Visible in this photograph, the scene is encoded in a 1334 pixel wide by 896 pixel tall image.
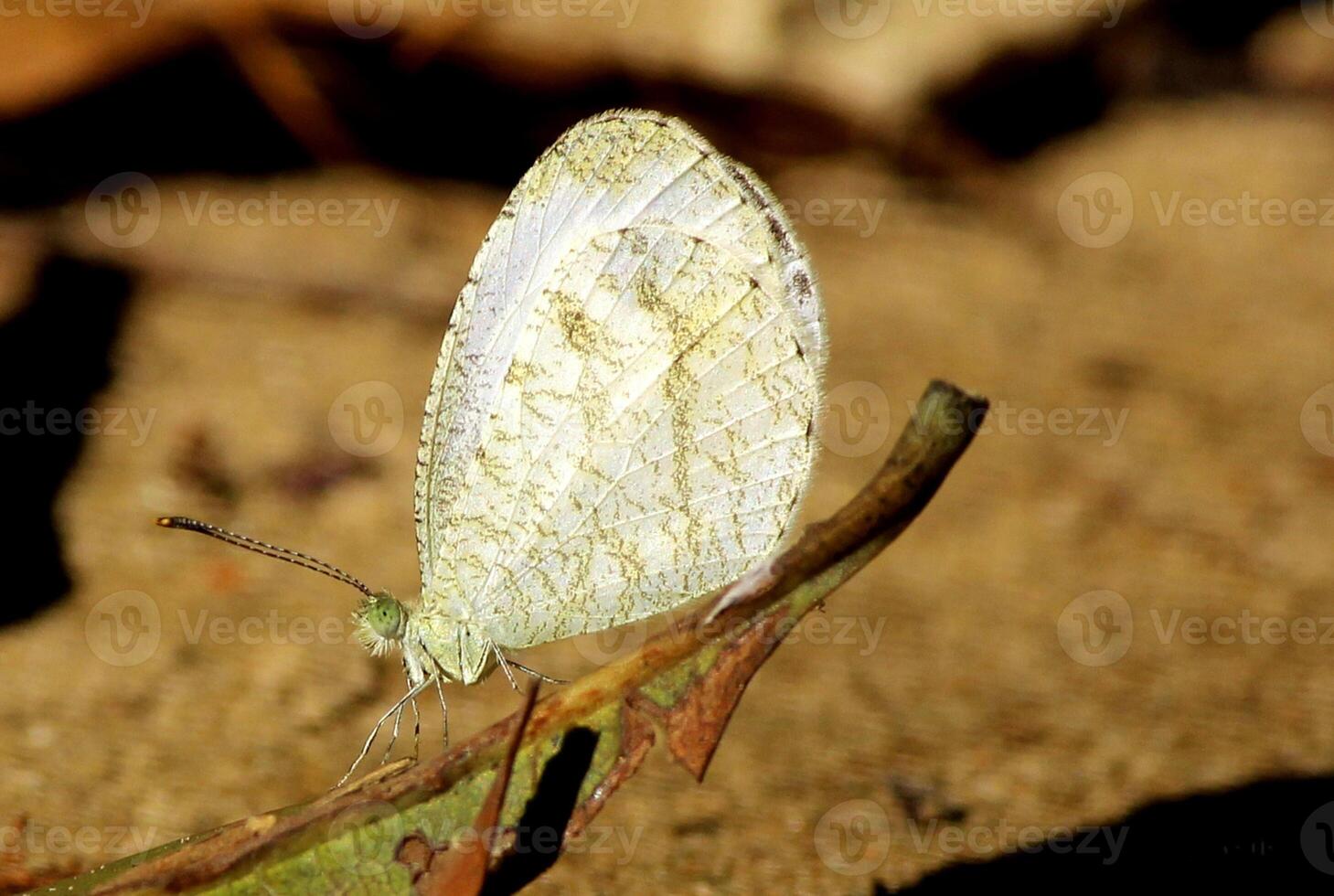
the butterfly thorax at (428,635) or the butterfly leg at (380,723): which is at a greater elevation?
the butterfly thorax at (428,635)

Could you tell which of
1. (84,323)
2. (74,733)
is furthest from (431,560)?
(84,323)

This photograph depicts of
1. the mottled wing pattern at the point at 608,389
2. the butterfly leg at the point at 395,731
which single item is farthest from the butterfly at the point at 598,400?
the butterfly leg at the point at 395,731

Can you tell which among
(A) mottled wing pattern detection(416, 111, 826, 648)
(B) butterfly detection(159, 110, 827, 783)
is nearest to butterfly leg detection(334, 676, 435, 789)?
(B) butterfly detection(159, 110, 827, 783)

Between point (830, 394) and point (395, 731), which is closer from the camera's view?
point (395, 731)

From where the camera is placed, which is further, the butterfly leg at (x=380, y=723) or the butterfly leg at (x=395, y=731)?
the butterfly leg at (x=395, y=731)

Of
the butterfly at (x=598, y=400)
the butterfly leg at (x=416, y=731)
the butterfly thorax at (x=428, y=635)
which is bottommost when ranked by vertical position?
the butterfly leg at (x=416, y=731)

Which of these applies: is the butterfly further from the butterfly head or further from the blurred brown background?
the blurred brown background

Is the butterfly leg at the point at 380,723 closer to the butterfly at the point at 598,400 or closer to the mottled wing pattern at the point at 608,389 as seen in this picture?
the butterfly at the point at 598,400

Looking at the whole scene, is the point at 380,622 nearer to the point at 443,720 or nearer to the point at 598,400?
the point at 443,720

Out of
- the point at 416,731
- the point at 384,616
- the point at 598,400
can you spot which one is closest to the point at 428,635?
the point at 384,616
